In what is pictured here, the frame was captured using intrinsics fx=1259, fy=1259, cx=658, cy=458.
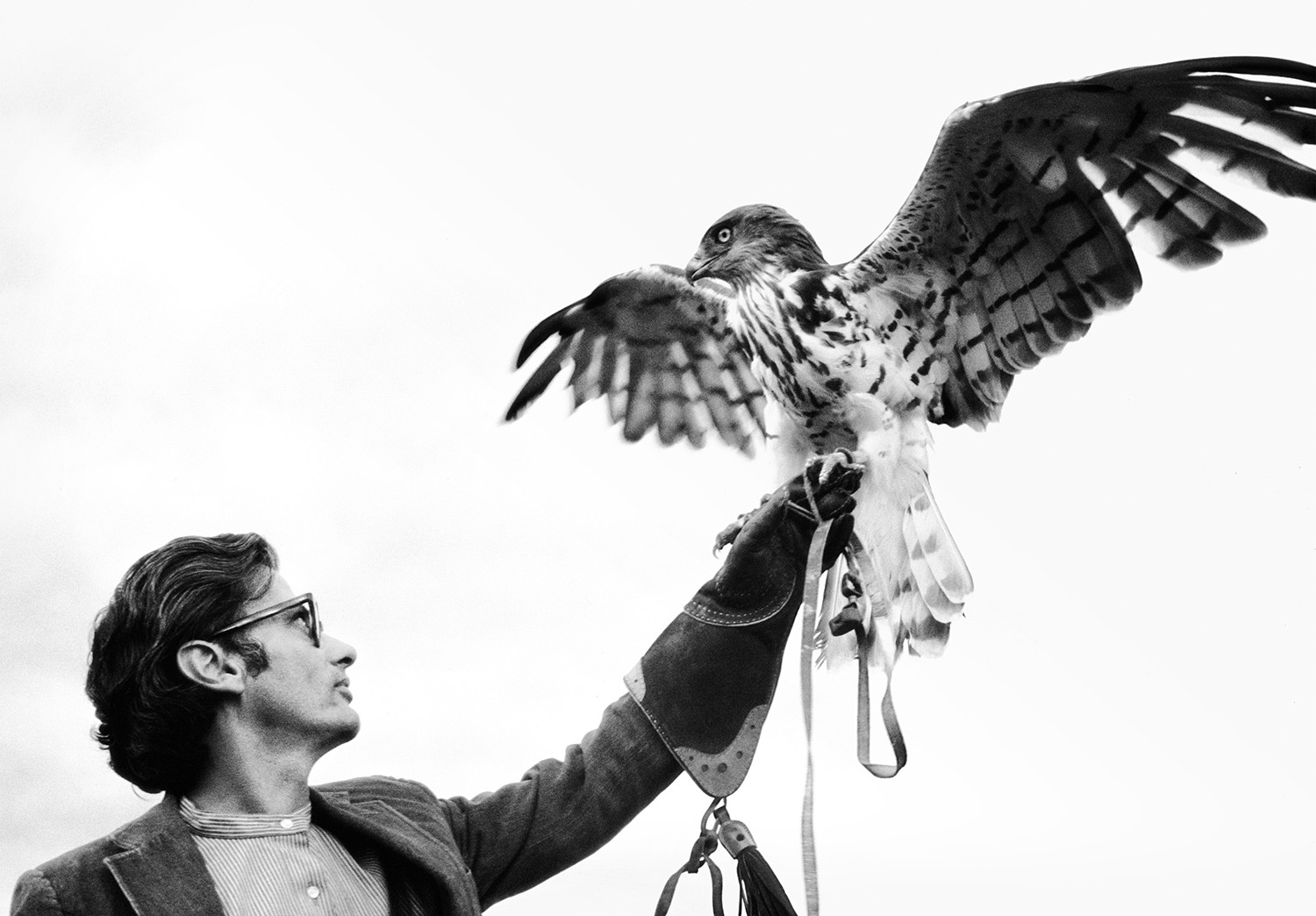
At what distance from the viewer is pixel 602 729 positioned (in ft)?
6.85

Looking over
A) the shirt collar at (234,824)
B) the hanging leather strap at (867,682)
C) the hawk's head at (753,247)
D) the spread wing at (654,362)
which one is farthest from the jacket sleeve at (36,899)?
the hawk's head at (753,247)

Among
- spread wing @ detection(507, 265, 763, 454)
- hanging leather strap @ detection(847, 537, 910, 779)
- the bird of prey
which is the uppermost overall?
spread wing @ detection(507, 265, 763, 454)

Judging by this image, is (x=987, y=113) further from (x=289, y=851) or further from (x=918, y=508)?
(x=289, y=851)

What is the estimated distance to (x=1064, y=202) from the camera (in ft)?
8.15

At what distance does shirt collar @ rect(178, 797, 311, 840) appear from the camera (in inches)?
71.7

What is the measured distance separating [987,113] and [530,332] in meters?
1.16

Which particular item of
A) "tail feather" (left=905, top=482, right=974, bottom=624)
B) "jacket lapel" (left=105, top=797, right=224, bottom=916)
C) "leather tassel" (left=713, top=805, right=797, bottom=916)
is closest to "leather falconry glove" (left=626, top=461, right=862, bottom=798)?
"leather tassel" (left=713, top=805, right=797, bottom=916)

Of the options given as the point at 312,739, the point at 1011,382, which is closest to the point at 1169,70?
the point at 1011,382

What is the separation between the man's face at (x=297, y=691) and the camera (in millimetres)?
1854

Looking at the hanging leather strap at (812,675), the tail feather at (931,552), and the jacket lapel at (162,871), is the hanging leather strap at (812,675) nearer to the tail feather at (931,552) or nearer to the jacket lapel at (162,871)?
the tail feather at (931,552)

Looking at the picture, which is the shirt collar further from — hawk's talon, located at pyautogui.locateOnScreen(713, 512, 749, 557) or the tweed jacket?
hawk's talon, located at pyautogui.locateOnScreen(713, 512, 749, 557)

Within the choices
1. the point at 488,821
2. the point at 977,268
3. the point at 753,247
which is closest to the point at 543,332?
the point at 753,247

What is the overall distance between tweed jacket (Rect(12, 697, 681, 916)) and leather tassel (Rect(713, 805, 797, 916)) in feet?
0.54

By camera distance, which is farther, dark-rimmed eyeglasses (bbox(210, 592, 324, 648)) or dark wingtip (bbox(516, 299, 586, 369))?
dark wingtip (bbox(516, 299, 586, 369))
